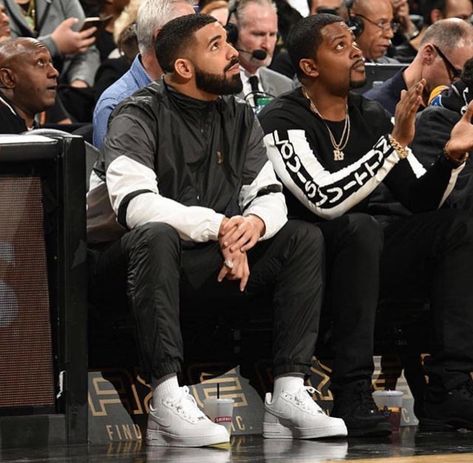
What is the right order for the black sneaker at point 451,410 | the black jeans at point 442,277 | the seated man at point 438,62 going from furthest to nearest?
the seated man at point 438,62 < the black jeans at point 442,277 < the black sneaker at point 451,410

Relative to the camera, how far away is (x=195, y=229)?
4.68m

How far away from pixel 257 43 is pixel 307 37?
2444 millimetres

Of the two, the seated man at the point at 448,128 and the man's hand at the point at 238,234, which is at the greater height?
the seated man at the point at 448,128

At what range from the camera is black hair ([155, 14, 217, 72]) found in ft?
16.9

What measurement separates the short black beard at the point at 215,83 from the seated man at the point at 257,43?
2495 mm

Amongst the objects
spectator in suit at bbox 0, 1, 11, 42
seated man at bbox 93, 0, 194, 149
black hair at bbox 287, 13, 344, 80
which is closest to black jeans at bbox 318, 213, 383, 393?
black hair at bbox 287, 13, 344, 80

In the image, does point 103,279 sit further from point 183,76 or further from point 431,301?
point 431,301

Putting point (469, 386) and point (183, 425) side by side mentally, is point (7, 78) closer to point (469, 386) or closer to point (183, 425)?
point (183, 425)

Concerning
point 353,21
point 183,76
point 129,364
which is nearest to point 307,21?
point 183,76

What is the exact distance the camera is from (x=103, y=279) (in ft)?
15.9

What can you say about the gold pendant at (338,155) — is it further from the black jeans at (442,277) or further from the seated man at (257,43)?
the seated man at (257,43)

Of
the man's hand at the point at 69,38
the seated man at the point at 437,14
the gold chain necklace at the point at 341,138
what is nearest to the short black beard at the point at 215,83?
the gold chain necklace at the point at 341,138

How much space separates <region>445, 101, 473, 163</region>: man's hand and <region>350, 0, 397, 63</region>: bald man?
314 cm

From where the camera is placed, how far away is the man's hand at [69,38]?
7961 mm
